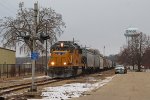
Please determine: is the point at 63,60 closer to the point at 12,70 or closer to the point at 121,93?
the point at 12,70

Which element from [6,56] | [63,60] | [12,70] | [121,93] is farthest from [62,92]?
[6,56]

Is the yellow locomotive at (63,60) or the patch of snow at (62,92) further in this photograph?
the yellow locomotive at (63,60)

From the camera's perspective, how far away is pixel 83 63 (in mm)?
53688

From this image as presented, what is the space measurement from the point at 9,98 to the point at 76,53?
2755 cm

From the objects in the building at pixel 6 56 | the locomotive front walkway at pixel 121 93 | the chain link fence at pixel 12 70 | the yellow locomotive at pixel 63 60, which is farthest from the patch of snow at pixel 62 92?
the building at pixel 6 56

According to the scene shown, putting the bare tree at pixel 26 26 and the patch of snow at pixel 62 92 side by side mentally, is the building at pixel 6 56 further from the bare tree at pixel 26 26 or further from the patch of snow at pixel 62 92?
the patch of snow at pixel 62 92

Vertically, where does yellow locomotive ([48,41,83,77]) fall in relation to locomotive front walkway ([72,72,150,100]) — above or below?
above

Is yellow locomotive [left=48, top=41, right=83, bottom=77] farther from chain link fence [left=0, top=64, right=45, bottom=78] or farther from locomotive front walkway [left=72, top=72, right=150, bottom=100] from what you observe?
locomotive front walkway [left=72, top=72, right=150, bottom=100]

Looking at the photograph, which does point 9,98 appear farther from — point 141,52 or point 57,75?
point 141,52

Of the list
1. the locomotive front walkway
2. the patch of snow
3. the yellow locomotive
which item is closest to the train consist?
the yellow locomotive

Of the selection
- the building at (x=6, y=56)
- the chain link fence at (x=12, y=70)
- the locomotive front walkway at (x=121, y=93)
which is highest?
the building at (x=6, y=56)

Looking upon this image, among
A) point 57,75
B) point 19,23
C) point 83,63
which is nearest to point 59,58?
point 57,75

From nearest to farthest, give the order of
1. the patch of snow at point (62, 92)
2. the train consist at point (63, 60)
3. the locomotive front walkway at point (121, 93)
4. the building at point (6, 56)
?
the locomotive front walkway at point (121, 93), the patch of snow at point (62, 92), the train consist at point (63, 60), the building at point (6, 56)

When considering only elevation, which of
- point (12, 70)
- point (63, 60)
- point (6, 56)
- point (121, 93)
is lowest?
point (121, 93)
